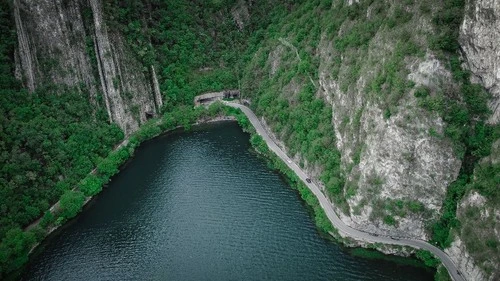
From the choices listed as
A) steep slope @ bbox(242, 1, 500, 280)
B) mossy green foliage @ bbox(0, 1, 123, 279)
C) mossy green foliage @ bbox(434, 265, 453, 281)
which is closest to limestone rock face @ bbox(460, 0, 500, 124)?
steep slope @ bbox(242, 1, 500, 280)

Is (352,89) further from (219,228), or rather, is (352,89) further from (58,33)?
(58,33)

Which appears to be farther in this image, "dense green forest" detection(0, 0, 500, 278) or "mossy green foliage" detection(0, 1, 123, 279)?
"mossy green foliage" detection(0, 1, 123, 279)

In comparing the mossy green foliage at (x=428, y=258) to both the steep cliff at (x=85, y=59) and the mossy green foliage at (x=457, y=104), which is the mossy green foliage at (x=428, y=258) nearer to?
the mossy green foliage at (x=457, y=104)

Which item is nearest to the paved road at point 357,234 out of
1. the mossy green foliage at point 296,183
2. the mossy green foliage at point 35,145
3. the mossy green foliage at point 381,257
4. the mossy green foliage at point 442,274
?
the mossy green foliage at point 442,274

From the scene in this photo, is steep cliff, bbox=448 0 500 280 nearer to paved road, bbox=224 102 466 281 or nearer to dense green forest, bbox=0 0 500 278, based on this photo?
dense green forest, bbox=0 0 500 278

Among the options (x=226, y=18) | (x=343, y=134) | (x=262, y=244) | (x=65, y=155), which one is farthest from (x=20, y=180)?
(x=226, y=18)

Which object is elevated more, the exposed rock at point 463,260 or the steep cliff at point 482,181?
the steep cliff at point 482,181

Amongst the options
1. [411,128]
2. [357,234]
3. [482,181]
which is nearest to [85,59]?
[357,234]
